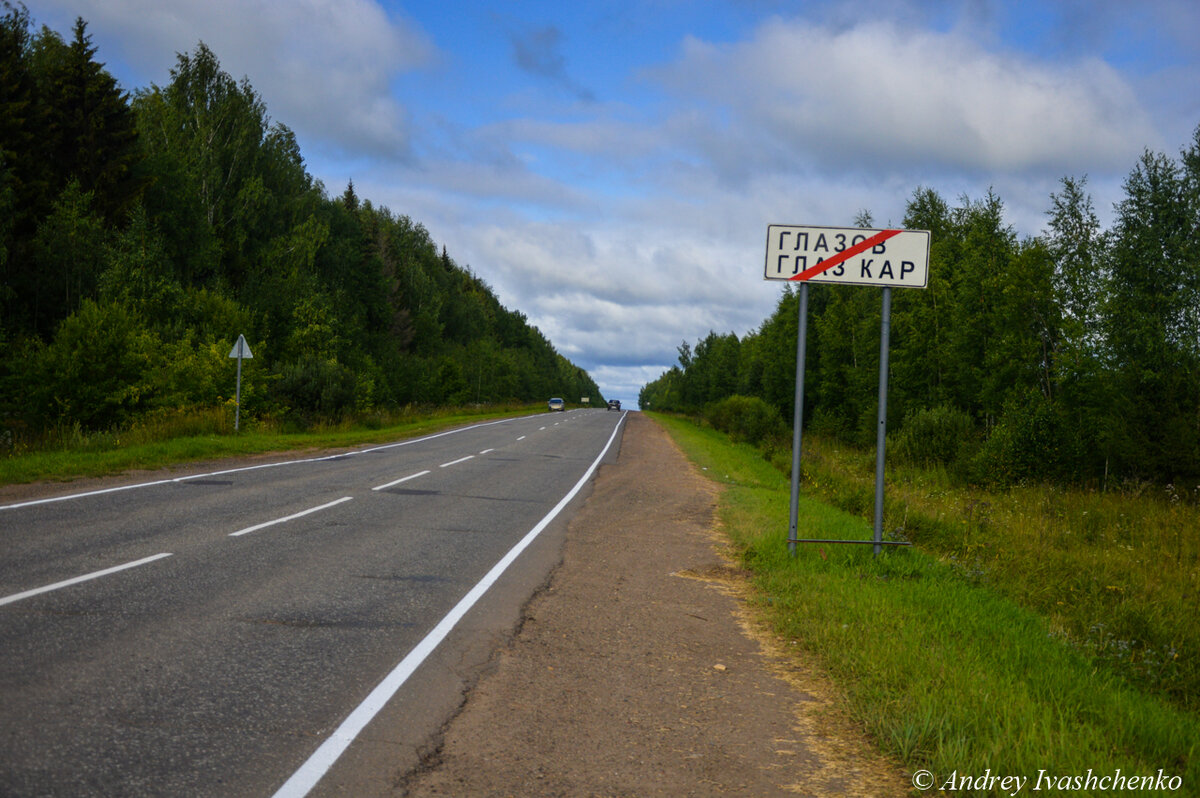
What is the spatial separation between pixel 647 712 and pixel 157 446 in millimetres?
17272

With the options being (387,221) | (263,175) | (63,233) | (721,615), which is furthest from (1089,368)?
(387,221)

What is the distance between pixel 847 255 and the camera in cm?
916

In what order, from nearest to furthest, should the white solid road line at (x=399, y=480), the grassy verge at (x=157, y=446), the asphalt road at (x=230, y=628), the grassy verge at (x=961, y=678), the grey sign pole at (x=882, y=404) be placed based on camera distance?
the asphalt road at (x=230, y=628) < the grassy verge at (x=961, y=678) < the grey sign pole at (x=882, y=404) < the grassy verge at (x=157, y=446) < the white solid road line at (x=399, y=480)

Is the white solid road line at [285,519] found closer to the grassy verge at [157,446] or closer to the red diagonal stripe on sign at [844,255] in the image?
the grassy verge at [157,446]

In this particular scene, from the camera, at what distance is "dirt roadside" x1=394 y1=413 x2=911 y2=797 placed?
377 centimetres

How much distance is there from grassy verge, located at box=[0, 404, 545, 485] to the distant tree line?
75.7ft

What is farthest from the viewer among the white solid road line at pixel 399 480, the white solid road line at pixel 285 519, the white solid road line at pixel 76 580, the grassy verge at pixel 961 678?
the white solid road line at pixel 399 480

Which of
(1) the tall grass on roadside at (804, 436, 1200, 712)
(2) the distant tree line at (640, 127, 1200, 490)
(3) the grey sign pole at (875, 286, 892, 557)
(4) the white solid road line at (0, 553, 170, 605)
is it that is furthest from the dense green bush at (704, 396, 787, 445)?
(4) the white solid road line at (0, 553, 170, 605)

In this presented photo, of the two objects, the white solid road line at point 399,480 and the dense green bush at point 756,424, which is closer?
the white solid road line at point 399,480

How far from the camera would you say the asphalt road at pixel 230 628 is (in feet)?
12.1

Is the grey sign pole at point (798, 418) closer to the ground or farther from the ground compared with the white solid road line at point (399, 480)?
farther from the ground

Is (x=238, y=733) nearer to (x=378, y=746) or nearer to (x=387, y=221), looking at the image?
(x=378, y=746)

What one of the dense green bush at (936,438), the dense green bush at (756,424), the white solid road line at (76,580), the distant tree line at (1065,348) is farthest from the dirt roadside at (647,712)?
the dense green bush at (756,424)

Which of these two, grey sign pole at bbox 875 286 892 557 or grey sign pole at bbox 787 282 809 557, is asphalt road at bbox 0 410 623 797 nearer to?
grey sign pole at bbox 787 282 809 557
